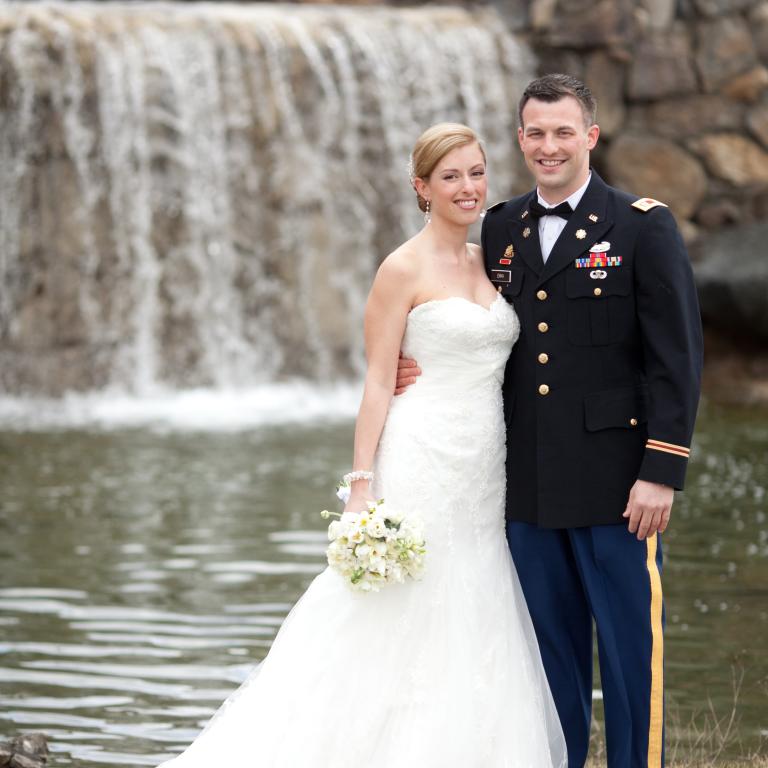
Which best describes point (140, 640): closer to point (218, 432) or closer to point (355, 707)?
point (355, 707)

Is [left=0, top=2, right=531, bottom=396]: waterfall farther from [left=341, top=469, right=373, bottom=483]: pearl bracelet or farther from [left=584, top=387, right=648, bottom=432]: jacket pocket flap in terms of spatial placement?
[left=584, top=387, right=648, bottom=432]: jacket pocket flap

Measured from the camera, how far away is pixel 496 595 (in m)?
3.87

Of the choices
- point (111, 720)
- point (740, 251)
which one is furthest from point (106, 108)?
point (111, 720)

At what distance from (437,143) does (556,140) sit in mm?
329

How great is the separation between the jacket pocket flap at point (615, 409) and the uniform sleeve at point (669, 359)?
3.4 inches

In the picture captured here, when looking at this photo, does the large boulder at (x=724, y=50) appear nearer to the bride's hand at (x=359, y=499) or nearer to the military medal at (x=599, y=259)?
the military medal at (x=599, y=259)

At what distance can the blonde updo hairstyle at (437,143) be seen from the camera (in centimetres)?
385

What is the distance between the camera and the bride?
3742mm

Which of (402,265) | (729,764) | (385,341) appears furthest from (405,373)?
(729,764)

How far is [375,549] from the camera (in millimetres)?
3645

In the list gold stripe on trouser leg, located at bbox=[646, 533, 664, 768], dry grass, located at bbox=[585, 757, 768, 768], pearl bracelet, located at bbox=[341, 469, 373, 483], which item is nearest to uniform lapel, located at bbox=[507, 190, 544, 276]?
pearl bracelet, located at bbox=[341, 469, 373, 483]

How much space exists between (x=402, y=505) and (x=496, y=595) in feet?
1.11

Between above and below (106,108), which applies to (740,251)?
below

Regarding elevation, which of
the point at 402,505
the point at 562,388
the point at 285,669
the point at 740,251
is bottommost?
the point at 285,669
